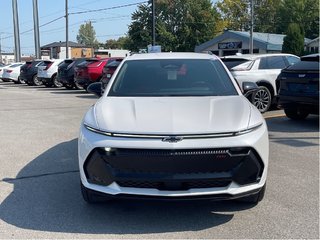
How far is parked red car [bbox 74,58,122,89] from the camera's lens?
1772 cm

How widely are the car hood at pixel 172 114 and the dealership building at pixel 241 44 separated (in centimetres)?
4016

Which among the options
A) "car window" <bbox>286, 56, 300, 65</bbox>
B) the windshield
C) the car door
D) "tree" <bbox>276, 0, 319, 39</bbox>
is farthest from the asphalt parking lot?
"tree" <bbox>276, 0, 319, 39</bbox>

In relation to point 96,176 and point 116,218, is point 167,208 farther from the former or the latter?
point 96,176

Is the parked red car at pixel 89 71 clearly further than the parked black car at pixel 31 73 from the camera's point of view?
No

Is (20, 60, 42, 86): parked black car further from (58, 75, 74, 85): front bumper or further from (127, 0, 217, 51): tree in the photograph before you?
(127, 0, 217, 51): tree

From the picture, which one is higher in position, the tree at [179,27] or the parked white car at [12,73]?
the tree at [179,27]

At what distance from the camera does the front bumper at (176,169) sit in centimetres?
370

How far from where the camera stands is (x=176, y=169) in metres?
3.70

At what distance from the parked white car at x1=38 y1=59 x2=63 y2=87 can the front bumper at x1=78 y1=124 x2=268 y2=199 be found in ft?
64.7

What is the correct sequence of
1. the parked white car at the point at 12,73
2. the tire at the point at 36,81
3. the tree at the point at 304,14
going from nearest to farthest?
the tire at the point at 36,81, the parked white car at the point at 12,73, the tree at the point at 304,14

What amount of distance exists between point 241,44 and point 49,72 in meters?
28.9

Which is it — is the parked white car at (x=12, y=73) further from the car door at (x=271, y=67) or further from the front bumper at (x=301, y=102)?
the front bumper at (x=301, y=102)

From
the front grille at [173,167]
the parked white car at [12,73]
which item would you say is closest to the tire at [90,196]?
the front grille at [173,167]

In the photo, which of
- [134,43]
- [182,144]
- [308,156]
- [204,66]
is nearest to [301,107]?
[308,156]
